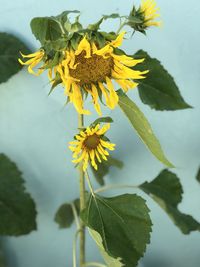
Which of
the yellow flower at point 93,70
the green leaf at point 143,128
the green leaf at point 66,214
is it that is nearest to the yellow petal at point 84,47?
the yellow flower at point 93,70

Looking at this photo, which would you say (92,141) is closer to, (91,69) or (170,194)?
(91,69)

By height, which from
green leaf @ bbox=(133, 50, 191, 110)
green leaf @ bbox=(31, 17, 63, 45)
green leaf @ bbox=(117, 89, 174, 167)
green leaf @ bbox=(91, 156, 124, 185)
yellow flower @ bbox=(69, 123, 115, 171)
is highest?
green leaf @ bbox=(31, 17, 63, 45)

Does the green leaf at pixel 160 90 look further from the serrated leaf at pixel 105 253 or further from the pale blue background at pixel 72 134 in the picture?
the serrated leaf at pixel 105 253

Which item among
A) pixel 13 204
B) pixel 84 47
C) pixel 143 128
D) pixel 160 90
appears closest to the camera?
pixel 84 47

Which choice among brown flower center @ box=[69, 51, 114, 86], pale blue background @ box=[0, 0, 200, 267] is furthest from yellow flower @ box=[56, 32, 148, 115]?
pale blue background @ box=[0, 0, 200, 267]

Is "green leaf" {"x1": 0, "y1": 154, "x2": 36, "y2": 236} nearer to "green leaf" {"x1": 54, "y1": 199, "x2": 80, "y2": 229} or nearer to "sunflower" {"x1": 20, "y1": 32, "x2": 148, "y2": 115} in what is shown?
"green leaf" {"x1": 54, "y1": 199, "x2": 80, "y2": 229}

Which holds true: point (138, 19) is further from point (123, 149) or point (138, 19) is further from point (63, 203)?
point (63, 203)

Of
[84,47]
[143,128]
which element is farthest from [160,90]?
[84,47]
